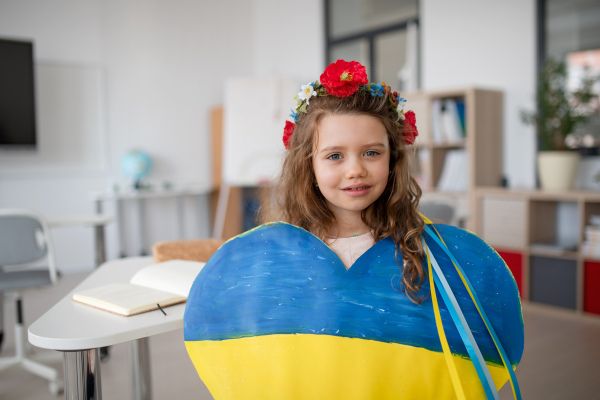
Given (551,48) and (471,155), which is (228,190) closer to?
(471,155)

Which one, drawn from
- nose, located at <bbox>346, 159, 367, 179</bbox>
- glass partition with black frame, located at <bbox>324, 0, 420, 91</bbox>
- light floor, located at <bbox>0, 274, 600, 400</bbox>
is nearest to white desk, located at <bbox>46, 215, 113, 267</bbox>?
light floor, located at <bbox>0, 274, 600, 400</bbox>

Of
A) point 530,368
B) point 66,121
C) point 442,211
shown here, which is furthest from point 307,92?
point 66,121

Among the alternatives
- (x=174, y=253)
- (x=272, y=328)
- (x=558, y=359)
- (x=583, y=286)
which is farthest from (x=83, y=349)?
(x=583, y=286)

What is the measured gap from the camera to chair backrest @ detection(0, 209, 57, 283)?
258cm

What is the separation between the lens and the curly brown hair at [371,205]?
1.12 meters

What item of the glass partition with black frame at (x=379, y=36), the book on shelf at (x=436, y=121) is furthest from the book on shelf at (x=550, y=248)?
the glass partition with black frame at (x=379, y=36)

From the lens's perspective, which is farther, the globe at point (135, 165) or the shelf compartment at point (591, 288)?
the globe at point (135, 165)

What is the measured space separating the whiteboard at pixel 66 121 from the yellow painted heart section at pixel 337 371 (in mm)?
4730

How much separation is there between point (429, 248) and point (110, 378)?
79.5 inches

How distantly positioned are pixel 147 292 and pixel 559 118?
10.4ft

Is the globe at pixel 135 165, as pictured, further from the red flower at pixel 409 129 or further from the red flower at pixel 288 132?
the red flower at pixel 409 129

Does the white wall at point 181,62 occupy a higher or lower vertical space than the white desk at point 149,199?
higher

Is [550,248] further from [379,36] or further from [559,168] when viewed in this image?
[379,36]

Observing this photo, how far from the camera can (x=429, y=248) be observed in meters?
1.07
